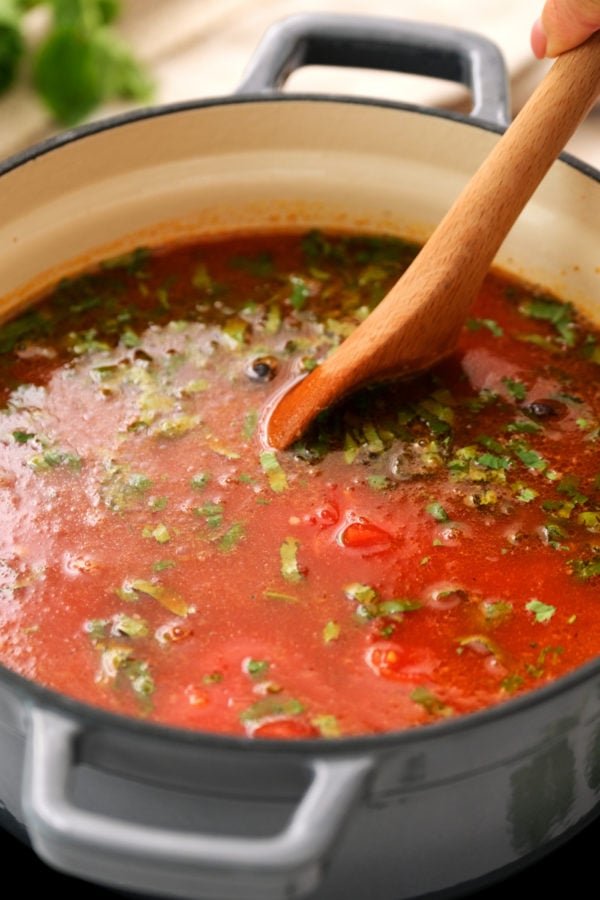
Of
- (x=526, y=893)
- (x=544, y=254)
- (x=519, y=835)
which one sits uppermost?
(x=544, y=254)

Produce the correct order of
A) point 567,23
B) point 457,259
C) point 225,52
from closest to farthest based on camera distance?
point 567,23
point 457,259
point 225,52

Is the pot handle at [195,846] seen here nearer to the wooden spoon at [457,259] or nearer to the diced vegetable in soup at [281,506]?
the diced vegetable in soup at [281,506]

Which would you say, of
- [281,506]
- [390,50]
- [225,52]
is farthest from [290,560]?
[225,52]

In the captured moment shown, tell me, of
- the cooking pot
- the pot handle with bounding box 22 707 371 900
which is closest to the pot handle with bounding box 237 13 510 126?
the cooking pot

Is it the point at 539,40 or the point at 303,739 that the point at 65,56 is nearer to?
the point at 539,40

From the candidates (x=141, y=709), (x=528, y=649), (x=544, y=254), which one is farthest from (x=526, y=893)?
(x=544, y=254)

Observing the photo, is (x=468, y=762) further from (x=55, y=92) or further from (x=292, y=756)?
(x=55, y=92)
